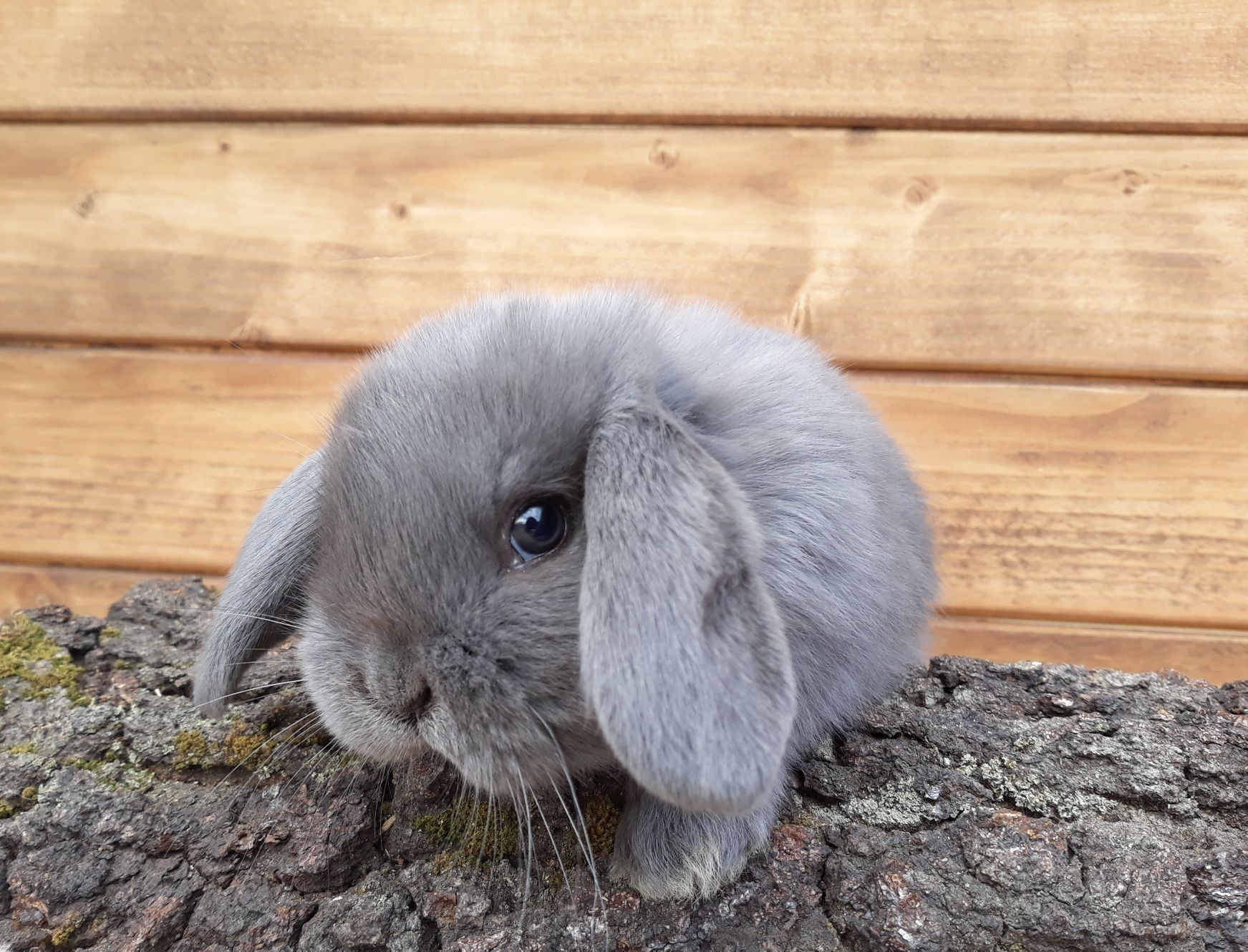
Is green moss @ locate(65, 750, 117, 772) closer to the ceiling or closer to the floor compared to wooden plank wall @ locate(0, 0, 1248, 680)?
closer to the floor

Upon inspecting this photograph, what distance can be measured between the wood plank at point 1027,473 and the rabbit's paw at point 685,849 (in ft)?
3.99

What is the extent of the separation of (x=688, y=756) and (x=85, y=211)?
2.26 meters

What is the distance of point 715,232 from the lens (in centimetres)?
223

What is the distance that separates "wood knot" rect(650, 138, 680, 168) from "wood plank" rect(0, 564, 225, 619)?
1625 mm

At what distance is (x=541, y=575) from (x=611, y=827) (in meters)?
0.39

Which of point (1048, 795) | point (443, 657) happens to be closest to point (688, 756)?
point (443, 657)

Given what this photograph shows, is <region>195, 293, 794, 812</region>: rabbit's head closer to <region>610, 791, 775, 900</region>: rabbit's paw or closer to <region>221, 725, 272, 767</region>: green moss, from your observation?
<region>610, 791, 775, 900</region>: rabbit's paw

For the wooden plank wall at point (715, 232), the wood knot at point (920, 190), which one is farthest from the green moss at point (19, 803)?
the wood knot at point (920, 190)

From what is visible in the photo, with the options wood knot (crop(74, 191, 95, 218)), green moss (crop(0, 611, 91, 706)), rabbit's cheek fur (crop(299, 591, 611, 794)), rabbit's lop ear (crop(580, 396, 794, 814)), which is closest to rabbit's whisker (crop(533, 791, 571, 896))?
rabbit's cheek fur (crop(299, 591, 611, 794))

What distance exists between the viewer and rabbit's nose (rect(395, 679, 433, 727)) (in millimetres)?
1037

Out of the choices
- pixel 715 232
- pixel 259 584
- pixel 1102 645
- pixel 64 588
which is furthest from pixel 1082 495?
pixel 64 588

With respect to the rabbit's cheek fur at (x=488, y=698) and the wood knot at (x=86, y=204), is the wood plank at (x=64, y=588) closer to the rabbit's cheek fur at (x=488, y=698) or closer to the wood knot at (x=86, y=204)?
the wood knot at (x=86, y=204)

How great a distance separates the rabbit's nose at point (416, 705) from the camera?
1037 millimetres

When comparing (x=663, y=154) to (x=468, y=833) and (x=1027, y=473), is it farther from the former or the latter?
(x=468, y=833)
